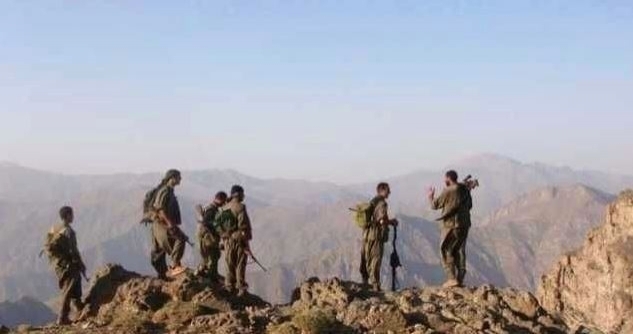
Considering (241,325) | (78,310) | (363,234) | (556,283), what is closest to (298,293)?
(363,234)

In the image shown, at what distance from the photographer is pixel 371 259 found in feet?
54.6

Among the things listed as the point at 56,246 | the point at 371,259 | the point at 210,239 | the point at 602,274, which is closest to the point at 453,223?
the point at 371,259

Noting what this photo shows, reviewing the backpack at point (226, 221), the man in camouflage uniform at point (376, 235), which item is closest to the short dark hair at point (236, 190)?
the backpack at point (226, 221)

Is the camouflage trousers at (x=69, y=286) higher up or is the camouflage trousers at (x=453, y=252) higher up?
the camouflage trousers at (x=453, y=252)

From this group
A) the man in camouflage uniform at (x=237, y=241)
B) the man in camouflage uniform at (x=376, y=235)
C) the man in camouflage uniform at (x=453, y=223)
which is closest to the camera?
the man in camouflage uniform at (x=453, y=223)

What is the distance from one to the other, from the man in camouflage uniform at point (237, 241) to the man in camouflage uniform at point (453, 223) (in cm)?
399

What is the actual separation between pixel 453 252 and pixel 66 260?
26.2 ft

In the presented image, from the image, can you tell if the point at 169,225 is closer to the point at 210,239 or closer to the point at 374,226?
the point at 210,239

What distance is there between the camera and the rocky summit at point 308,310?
12359 mm

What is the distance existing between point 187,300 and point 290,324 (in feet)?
9.86

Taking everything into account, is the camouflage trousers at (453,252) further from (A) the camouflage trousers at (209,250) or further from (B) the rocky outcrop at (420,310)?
(A) the camouflage trousers at (209,250)

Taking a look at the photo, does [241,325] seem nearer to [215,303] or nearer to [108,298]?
[215,303]

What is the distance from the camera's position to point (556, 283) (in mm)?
84812

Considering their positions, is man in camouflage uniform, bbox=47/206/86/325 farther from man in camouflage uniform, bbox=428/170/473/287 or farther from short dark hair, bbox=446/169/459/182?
short dark hair, bbox=446/169/459/182
